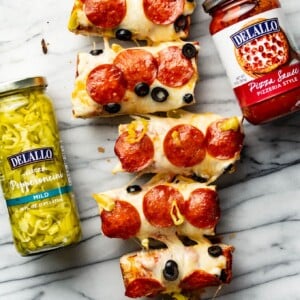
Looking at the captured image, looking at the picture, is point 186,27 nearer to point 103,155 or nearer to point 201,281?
point 103,155

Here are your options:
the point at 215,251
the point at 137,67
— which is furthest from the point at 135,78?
the point at 215,251

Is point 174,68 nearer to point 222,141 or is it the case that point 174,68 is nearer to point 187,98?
point 187,98

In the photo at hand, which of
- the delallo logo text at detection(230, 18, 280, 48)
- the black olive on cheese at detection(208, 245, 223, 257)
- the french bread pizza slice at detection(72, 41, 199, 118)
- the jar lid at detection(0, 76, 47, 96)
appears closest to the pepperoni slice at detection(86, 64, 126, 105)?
the french bread pizza slice at detection(72, 41, 199, 118)

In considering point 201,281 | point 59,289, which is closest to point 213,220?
point 201,281

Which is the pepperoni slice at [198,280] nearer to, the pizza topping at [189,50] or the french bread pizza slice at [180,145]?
the french bread pizza slice at [180,145]

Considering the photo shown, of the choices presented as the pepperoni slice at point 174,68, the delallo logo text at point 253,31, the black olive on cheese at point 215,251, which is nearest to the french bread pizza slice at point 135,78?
the pepperoni slice at point 174,68

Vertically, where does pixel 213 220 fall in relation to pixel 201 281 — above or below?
above
